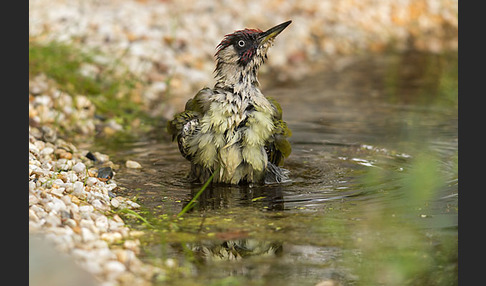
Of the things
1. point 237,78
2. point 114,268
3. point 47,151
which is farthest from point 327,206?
point 47,151

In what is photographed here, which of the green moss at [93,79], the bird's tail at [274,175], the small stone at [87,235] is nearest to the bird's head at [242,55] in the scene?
the bird's tail at [274,175]

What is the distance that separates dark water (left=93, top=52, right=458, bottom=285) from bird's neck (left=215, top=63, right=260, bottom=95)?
83 cm

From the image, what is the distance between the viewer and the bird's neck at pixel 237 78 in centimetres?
659

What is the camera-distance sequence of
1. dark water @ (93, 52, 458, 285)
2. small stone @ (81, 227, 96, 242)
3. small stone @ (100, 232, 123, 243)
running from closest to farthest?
1. dark water @ (93, 52, 458, 285)
2. small stone @ (81, 227, 96, 242)
3. small stone @ (100, 232, 123, 243)

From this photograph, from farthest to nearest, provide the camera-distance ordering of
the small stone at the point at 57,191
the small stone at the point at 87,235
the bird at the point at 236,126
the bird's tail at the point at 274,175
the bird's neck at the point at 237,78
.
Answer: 1. the bird's tail at the point at 274,175
2. the bird's neck at the point at 237,78
3. the bird at the point at 236,126
4. the small stone at the point at 57,191
5. the small stone at the point at 87,235

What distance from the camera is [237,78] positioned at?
662 centimetres

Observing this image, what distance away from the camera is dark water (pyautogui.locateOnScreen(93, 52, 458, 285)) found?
4750 millimetres

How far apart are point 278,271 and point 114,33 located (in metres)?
7.76

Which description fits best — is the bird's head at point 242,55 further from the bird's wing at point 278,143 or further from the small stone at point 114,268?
the small stone at point 114,268

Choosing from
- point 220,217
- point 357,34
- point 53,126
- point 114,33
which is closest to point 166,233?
point 220,217

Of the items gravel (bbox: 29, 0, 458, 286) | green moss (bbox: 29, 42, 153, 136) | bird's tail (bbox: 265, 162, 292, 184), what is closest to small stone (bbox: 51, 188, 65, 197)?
gravel (bbox: 29, 0, 458, 286)

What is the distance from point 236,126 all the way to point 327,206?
1024 millimetres

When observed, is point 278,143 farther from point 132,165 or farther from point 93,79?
point 93,79

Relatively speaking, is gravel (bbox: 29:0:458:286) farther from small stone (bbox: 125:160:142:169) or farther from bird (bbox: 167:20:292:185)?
bird (bbox: 167:20:292:185)
